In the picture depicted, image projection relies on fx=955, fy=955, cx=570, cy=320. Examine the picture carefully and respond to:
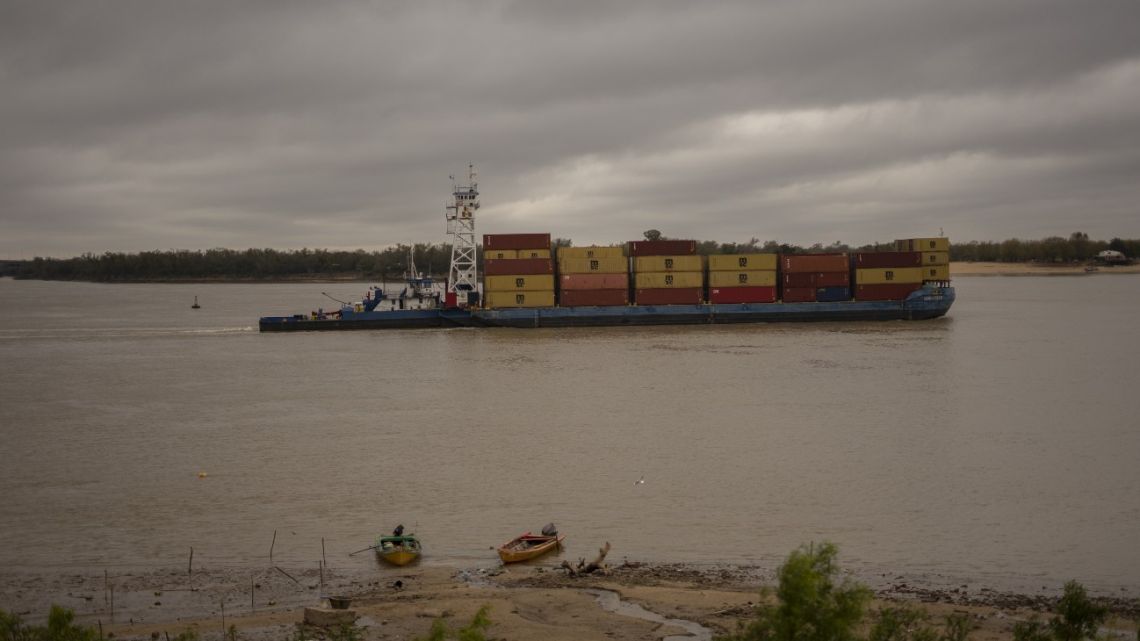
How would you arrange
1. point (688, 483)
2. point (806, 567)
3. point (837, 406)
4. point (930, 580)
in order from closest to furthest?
point (806, 567)
point (930, 580)
point (688, 483)
point (837, 406)

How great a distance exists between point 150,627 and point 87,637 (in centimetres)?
399

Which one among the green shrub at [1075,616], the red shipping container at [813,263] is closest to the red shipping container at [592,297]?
the red shipping container at [813,263]

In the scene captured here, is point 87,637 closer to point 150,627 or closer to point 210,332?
point 150,627

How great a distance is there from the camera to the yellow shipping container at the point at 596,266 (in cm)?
5512

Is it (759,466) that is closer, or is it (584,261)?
(759,466)

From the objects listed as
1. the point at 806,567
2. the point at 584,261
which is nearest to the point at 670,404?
the point at 806,567

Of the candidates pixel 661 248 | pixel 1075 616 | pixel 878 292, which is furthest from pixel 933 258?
pixel 1075 616

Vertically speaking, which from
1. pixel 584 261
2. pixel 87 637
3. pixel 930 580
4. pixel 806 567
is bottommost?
pixel 930 580

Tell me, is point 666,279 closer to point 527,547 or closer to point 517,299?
point 517,299

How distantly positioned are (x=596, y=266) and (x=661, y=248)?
3976 millimetres

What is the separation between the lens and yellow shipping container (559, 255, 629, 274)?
55125 millimetres

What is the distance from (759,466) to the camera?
20.2 m

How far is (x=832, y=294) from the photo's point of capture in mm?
56656

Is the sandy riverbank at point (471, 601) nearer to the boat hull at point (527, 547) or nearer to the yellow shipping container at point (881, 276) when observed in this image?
the boat hull at point (527, 547)
